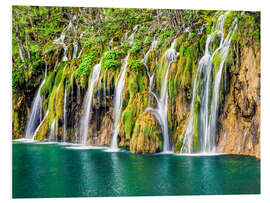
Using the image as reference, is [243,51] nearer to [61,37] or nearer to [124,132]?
[124,132]

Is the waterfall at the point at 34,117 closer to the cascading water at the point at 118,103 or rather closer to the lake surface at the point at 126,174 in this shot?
the lake surface at the point at 126,174

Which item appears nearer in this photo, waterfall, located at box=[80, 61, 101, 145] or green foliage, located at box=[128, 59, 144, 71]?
waterfall, located at box=[80, 61, 101, 145]

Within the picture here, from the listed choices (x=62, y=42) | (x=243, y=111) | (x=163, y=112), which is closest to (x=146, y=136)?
(x=163, y=112)

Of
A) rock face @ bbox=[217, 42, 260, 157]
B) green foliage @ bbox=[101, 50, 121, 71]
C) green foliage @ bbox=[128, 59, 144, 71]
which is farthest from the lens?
green foliage @ bbox=[128, 59, 144, 71]

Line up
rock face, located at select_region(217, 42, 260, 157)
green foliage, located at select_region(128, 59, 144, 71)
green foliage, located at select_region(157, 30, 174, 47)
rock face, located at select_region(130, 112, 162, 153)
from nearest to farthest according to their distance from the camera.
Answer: rock face, located at select_region(217, 42, 260, 157) → rock face, located at select_region(130, 112, 162, 153) → green foliage, located at select_region(157, 30, 174, 47) → green foliage, located at select_region(128, 59, 144, 71)

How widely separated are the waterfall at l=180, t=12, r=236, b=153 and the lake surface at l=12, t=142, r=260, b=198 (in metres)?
0.36

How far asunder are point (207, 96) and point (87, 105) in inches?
103

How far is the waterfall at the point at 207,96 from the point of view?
7.71 m

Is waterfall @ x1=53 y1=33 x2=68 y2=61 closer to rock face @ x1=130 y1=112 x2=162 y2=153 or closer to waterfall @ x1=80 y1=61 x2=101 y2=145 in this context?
waterfall @ x1=80 y1=61 x2=101 y2=145

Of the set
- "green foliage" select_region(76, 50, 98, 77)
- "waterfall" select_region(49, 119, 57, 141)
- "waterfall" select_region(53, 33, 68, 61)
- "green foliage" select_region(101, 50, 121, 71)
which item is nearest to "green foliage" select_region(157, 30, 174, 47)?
"green foliage" select_region(101, 50, 121, 71)

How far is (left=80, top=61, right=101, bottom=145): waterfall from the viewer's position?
26.6 feet

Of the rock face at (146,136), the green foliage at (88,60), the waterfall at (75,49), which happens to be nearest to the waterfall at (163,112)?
the rock face at (146,136)

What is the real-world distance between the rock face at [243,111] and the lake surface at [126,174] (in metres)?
0.27

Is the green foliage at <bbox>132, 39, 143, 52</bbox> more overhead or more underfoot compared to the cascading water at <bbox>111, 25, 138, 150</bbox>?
more overhead
